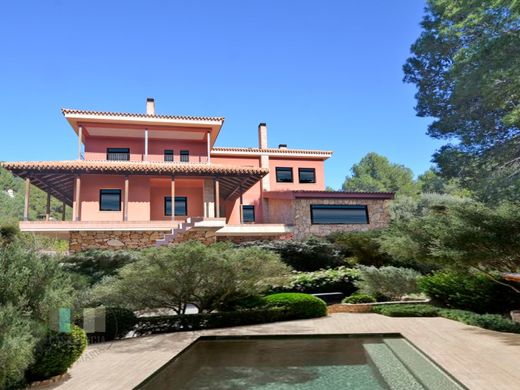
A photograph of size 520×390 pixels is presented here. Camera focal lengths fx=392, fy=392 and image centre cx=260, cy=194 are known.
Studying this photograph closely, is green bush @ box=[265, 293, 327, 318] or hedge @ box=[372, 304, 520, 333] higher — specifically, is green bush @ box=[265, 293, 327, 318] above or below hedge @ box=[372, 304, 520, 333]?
above

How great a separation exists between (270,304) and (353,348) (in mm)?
4661

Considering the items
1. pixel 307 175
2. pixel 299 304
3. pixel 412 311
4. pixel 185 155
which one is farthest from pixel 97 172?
pixel 412 311

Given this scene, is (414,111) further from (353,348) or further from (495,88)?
(353,348)

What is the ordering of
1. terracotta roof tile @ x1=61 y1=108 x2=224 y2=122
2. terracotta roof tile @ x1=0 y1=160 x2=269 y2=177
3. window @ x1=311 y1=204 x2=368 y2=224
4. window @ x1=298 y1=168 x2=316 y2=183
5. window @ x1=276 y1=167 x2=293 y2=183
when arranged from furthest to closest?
window @ x1=298 y1=168 x2=316 y2=183 → window @ x1=276 y1=167 x2=293 y2=183 → window @ x1=311 y1=204 x2=368 y2=224 → terracotta roof tile @ x1=61 y1=108 x2=224 y2=122 → terracotta roof tile @ x1=0 y1=160 x2=269 y2=177

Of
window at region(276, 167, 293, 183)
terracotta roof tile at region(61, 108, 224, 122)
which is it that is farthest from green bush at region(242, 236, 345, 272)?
window at region(276, 167, 293, 183)

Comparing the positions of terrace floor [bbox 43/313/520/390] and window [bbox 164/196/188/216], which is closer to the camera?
terrace floor [bbox 43/313/520/390]

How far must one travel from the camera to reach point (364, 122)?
29.3m

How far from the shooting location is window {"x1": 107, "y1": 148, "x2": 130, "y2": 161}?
86.3 ft

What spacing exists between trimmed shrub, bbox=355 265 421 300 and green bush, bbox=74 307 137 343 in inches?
391

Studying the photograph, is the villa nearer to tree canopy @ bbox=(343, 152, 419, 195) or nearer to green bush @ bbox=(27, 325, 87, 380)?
green bush @ bbox=(27, 325, 87, 380)

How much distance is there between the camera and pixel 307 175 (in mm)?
32062

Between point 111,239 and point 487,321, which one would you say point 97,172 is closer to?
point 111,239

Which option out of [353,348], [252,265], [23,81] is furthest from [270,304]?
[23,81]

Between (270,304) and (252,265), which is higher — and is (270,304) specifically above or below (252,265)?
below
